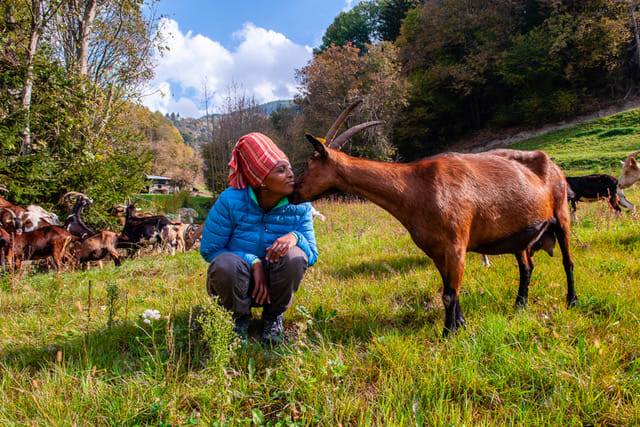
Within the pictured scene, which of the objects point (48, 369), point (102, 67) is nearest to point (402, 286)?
point (48, 369)

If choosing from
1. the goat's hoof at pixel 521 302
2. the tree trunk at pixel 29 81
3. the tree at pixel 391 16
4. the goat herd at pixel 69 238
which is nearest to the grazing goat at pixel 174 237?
the goat herd at pixel 69 238

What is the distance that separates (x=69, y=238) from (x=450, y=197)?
6562mm

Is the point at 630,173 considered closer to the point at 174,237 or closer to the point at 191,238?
the point at 174,237

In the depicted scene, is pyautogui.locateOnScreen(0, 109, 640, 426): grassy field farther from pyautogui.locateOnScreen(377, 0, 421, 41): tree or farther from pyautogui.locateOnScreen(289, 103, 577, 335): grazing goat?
pyautogui.locateOnScreen(377, 0, 421, 41): tree

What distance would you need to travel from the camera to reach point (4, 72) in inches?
315

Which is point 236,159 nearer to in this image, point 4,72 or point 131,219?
point 131,219

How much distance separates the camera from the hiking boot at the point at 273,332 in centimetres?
249

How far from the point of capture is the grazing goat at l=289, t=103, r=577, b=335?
234 cm

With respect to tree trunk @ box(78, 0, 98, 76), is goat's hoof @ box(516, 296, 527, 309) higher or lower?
lower

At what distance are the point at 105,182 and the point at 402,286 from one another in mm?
9664

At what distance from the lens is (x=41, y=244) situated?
589 centimetres

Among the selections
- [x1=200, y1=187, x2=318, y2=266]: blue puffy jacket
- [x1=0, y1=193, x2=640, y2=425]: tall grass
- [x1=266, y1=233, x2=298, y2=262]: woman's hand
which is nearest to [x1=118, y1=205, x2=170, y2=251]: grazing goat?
[x1=0, y1=193, x2=640, y2=425]: tall grass

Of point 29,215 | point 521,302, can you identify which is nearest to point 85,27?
point 29,215

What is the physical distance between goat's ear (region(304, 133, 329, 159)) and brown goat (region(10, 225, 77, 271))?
562 cm
